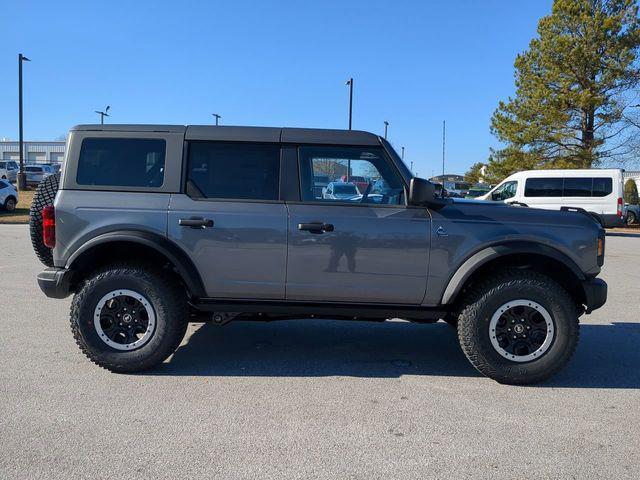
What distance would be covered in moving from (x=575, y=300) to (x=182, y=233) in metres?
3.40

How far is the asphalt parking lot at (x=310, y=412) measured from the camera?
119 inches

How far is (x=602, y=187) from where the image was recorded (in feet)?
62.2

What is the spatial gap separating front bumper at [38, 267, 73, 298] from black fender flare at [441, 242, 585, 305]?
314 cm

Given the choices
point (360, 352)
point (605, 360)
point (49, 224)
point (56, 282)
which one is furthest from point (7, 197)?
point (605, 360)

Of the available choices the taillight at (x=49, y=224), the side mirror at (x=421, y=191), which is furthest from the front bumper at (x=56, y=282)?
the side mirror at (x=421, y=191)

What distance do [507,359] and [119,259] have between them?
335 cm

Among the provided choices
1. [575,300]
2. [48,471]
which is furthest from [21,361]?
[575,300]

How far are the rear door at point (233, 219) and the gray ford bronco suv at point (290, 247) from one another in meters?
0.01

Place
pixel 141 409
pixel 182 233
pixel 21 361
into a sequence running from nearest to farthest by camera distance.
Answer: pixel 141 409 → pixel 182 233 → pixel 21 361

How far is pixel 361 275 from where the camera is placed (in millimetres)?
4309

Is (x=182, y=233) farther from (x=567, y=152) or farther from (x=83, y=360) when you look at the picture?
(x=567, y=152)

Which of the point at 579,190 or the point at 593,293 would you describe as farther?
the point at 579,190

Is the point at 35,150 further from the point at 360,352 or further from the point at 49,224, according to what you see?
the point at 360,352

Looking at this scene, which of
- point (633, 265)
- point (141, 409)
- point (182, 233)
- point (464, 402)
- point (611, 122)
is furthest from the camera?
point (611, 122)
